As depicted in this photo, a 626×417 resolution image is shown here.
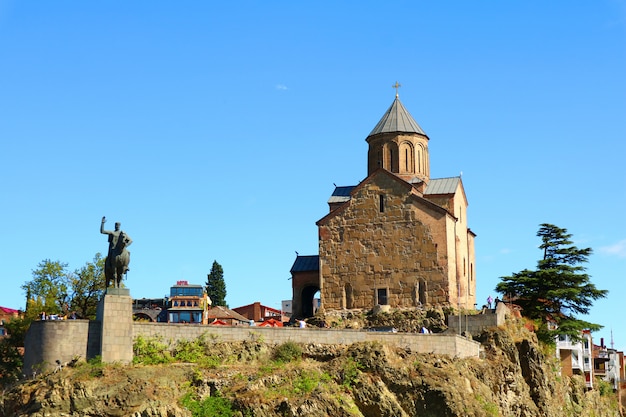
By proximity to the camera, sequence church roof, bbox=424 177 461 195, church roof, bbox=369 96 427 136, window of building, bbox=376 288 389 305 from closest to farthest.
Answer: window of building, bbox=376 288 389 305 → church roof, bbox=424 177 461 195 → church roof, bbox=369 96 427 136

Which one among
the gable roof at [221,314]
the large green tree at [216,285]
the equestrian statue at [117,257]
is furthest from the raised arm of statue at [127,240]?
the large green tree at [216,285]

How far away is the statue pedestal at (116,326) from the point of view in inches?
1483

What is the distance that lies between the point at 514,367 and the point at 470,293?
7205mm

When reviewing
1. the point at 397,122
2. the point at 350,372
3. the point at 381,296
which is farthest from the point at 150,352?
the point at 397,122

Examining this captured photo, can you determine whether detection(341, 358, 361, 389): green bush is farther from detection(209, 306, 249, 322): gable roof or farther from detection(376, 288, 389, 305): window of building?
detection(209, 306, 249, 322): gable roof

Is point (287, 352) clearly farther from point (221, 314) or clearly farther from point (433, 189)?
point (221, 314)

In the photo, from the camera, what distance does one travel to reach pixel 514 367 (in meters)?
47.1

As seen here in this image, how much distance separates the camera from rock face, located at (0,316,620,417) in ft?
118

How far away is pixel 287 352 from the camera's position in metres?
40.6

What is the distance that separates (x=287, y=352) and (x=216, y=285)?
141 feet

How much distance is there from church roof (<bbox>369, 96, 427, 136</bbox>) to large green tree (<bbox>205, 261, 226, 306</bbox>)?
30.7 meters

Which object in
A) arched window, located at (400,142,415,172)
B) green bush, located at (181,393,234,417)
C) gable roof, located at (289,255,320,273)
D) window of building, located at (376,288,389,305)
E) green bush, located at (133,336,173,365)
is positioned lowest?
green bush, located at (181,393,234,417)

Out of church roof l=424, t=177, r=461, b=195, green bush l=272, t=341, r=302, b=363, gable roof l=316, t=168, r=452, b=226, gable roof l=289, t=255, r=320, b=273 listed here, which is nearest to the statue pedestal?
green bush l=272, t=341, r=302, b=363

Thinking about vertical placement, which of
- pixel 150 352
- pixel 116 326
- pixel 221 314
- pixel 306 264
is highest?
pixel 306 264
